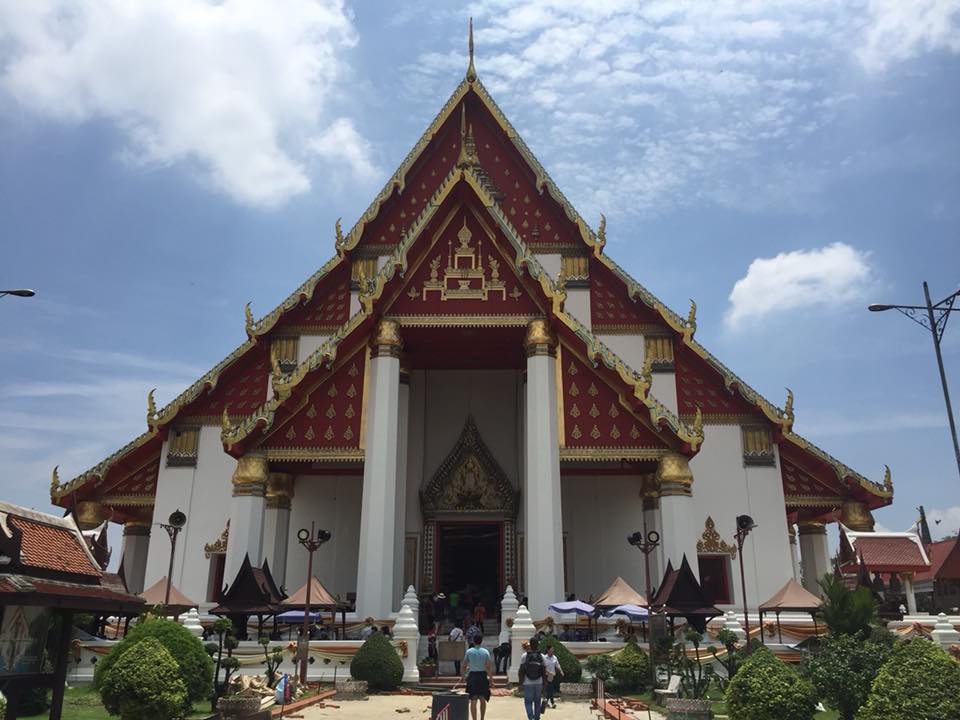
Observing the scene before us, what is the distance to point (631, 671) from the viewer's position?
423 inches

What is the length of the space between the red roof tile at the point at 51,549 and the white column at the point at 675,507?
9.48 meters

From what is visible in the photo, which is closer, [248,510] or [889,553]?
[248,510]

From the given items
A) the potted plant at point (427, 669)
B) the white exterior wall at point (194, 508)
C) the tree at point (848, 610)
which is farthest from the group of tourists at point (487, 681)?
the white exterior wall at point (194, 508)

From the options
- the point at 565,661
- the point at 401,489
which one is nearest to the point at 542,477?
the point at 401,489

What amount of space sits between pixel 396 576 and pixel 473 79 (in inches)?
459

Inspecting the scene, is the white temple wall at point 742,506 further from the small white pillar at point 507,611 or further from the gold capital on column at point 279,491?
the gold capital on column at point 279,491

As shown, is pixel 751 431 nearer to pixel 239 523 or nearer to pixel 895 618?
pixel 895 618

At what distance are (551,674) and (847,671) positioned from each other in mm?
3558

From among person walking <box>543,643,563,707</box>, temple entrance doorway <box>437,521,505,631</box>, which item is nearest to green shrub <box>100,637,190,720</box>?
person walking <box>543,643,563,707</box>

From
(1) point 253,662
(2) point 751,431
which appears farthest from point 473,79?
(1) point 253,662

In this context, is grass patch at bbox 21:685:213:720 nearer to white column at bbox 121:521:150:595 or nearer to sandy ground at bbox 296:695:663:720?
sandy ground at bbox 296:695:663:720

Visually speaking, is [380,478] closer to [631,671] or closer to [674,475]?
[674,475]

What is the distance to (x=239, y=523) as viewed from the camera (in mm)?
14047

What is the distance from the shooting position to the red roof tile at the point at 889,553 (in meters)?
16.0
